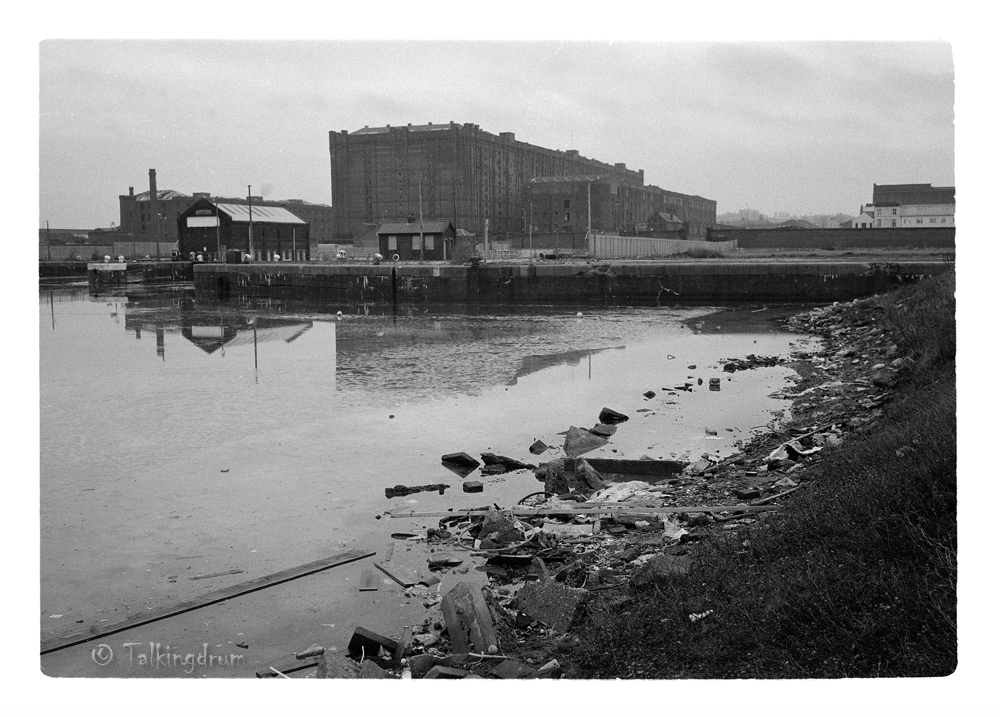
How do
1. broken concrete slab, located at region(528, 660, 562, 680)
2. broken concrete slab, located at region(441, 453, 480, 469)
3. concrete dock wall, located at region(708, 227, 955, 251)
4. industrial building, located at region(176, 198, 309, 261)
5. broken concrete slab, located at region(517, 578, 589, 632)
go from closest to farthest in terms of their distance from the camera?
broken concrete slab, located at region(528, 660, 562, 680), broken concrete slab, located at region(517, 578, 589, 632), broken concrete slab, located at region(441, 453, 480, 469), concrete dock wall, located at region(708, 227, 955, 251), industrial building, located at region(176, 198, 309, 261)

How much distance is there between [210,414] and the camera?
10172mm

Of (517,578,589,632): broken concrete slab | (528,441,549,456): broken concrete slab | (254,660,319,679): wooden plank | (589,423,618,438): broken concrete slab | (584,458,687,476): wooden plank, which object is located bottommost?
(254,660,319,679): wooden plank

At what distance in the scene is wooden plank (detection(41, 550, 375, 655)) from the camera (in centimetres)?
448

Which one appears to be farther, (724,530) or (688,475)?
(688,475)

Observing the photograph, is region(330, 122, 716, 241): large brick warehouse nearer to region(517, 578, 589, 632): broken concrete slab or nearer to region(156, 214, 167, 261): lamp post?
region(156, 214, 167, 261): lamp post

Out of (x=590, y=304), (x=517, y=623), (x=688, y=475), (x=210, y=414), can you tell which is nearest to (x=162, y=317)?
(x=590, y=304)

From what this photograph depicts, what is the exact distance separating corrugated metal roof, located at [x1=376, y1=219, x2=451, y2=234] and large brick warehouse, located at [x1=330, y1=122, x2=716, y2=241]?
513mm

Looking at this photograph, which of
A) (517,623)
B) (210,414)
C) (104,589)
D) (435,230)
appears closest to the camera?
(517,623)

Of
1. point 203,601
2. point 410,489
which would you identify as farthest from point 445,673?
point 410,489

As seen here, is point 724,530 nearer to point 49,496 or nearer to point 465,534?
point 465,534

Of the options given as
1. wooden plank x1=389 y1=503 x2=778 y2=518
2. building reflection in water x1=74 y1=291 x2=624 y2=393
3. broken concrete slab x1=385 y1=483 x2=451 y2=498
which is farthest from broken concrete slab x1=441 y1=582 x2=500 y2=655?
building reflection in water x1=74 y1=291 x2=624 y2=393

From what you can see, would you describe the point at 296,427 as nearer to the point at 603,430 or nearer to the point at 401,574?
the point at 603,430

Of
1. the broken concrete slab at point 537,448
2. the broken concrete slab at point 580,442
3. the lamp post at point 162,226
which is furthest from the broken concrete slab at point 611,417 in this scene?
the lamp post at point 162,226

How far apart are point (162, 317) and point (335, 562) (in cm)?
2158
